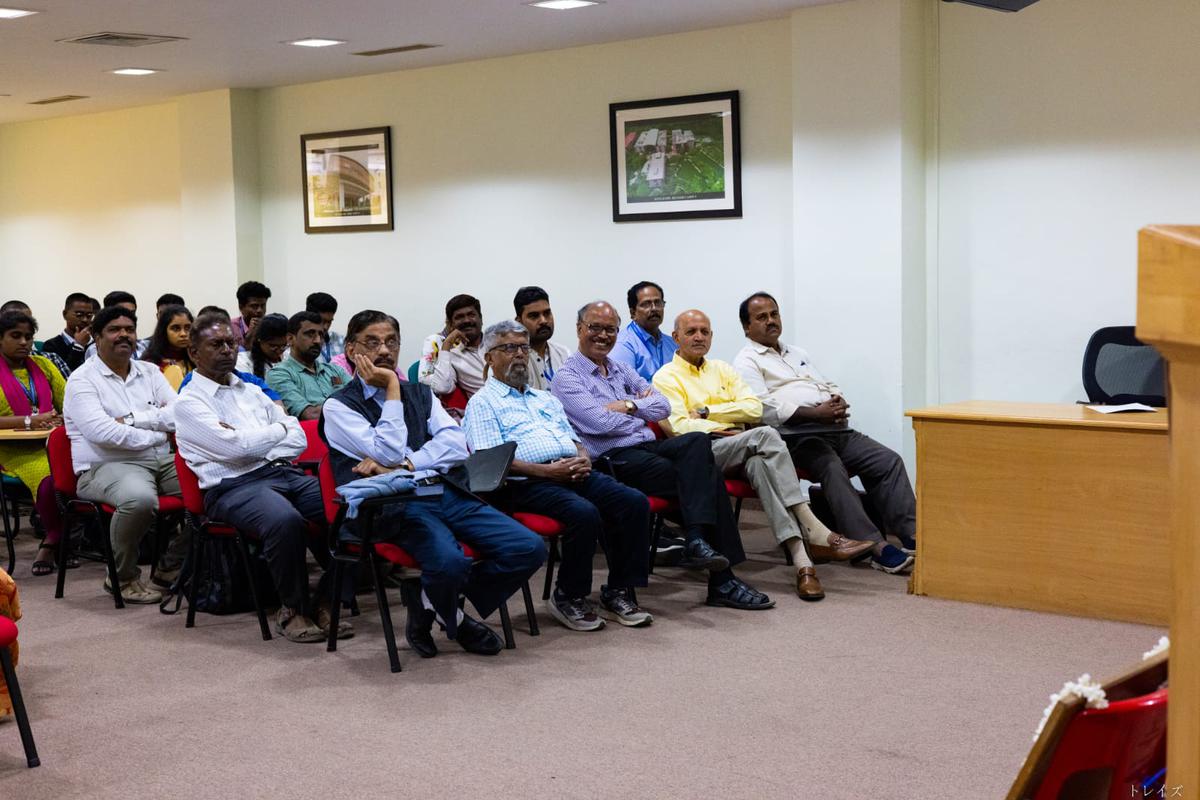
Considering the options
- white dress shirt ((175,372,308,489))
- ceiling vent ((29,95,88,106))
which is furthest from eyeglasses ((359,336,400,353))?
ceiling vent ((29,95,88,106))

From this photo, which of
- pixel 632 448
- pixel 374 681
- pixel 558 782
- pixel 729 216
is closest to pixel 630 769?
pixel 558 782

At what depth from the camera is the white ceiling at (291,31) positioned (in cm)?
637

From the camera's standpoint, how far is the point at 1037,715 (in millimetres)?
3623

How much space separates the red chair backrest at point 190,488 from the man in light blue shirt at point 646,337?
7.81ft

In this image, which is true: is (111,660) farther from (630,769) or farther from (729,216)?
(729,216)

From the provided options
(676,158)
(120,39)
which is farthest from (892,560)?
(120,39)

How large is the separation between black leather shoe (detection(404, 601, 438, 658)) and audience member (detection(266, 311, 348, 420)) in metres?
1.65

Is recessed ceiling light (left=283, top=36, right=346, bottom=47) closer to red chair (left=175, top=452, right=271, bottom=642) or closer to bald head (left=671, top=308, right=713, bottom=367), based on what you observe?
bald head (left=671, top=308, right=713, bottom=367)

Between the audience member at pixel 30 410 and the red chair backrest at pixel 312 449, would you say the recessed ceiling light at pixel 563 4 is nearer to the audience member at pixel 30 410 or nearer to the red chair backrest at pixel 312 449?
the red chair backrest at pixel 312 449

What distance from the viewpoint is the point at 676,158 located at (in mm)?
7422

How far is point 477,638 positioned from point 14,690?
1543 mm

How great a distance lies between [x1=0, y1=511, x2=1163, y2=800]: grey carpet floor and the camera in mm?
3215

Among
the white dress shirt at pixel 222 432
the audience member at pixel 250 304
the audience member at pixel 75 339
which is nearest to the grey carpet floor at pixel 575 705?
the white dress shirt at pixel 222 432

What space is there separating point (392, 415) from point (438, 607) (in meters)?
0.70
